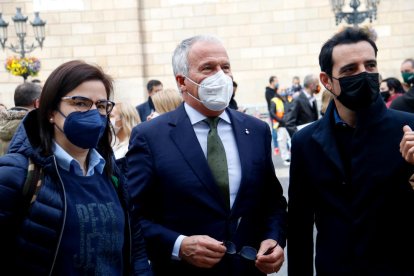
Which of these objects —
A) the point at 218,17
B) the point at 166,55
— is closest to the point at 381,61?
the point at 218,17

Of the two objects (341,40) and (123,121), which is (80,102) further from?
(123,121)

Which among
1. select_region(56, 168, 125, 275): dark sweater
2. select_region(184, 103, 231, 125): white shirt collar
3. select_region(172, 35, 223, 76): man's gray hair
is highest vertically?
select_region(172, 35, 223, 76): man's gray hair

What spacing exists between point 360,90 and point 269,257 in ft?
3.14

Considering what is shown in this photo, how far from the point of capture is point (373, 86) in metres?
3.51

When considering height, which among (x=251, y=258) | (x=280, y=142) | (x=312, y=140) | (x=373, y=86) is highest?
(x=373, y=86)

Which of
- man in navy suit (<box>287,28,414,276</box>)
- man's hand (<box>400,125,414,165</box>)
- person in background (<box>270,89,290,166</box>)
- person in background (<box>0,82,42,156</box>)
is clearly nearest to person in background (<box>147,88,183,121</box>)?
person in background (<box>0,82,42,156</box>)

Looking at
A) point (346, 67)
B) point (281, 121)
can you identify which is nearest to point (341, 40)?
point (346, 67)

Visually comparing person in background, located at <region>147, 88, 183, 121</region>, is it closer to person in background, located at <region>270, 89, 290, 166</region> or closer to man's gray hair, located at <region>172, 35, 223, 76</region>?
man's gray hair, located at <region>172, 35, 223, 76</region>

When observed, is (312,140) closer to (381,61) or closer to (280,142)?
(280,142)

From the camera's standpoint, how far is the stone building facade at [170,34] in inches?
902

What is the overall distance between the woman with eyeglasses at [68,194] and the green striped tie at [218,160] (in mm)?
531

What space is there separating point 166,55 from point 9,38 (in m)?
5.28

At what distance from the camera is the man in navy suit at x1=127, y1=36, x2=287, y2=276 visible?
3.66 metres

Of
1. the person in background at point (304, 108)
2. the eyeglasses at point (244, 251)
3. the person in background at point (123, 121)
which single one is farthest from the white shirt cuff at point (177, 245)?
the person in background at point (304, 108)
